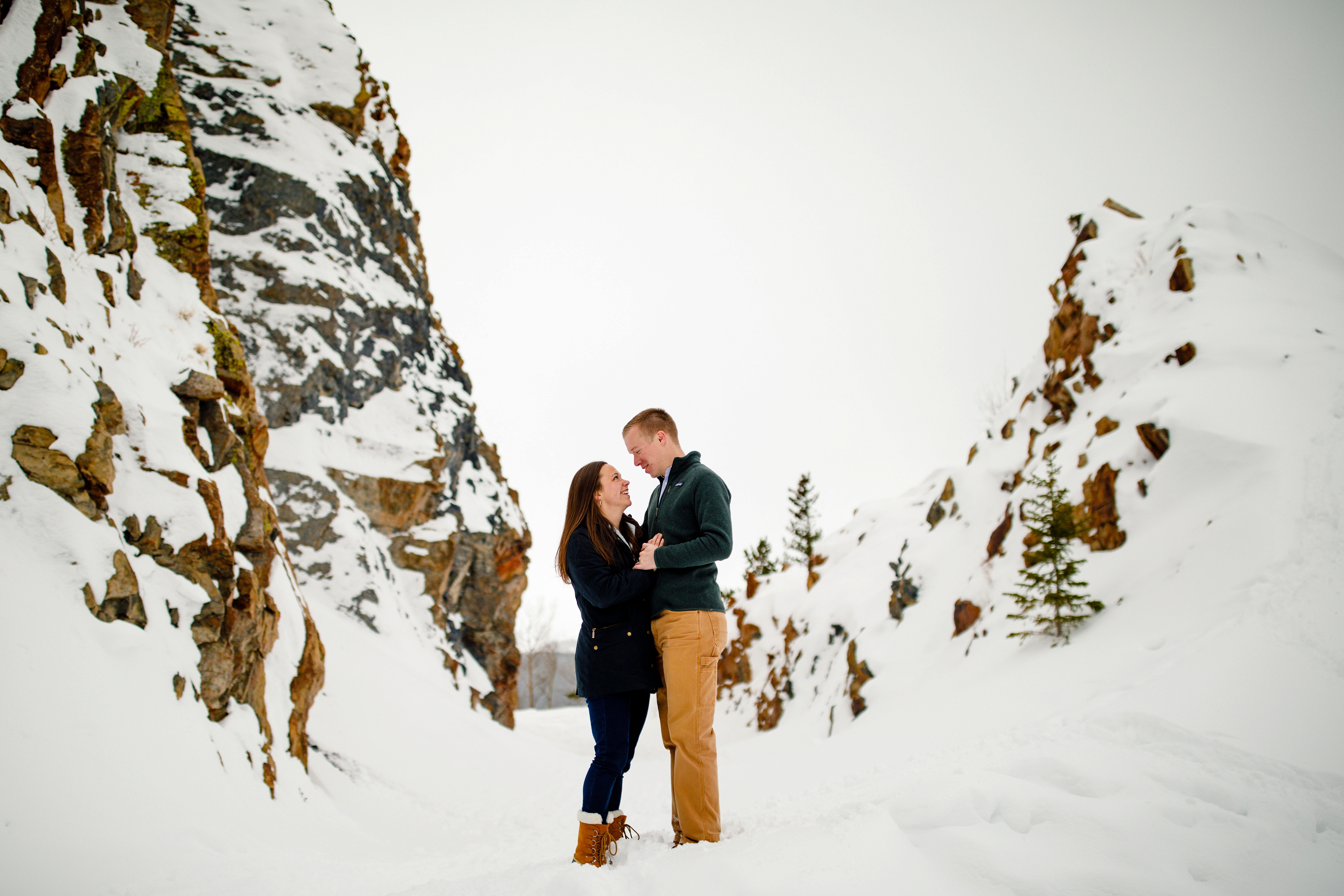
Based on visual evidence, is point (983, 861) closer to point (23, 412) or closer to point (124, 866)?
point (124, 866)

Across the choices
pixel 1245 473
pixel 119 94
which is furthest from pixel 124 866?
pixel 1245 473

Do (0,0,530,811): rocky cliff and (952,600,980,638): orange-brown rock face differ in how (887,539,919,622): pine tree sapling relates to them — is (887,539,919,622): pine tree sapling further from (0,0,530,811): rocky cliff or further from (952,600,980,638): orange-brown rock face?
(0,0,530,811): rocky cliff

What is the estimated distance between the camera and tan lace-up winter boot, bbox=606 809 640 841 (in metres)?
3.11

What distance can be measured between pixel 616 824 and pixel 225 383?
6.73 m

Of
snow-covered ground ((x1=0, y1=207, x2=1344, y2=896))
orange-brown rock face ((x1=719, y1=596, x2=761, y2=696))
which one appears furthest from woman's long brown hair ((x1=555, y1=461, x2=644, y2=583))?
orange-brown rock face ((x1=719, y1=596, x2=761, y2=696))

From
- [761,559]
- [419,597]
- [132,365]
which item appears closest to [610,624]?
[132,365]

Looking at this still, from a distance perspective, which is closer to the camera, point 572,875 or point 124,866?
point 572,875

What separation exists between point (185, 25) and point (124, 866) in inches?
893

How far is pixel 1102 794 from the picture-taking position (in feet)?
8.36

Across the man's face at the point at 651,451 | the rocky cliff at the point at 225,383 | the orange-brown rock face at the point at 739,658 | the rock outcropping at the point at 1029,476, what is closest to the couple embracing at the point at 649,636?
the man's face at the point at 651,451

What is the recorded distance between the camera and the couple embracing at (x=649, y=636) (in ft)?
10.2

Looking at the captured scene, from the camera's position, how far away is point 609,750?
3.18 meters

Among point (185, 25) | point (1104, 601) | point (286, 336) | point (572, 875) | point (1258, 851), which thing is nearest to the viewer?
point (1258, 851)

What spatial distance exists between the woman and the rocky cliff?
3006 millimetres
